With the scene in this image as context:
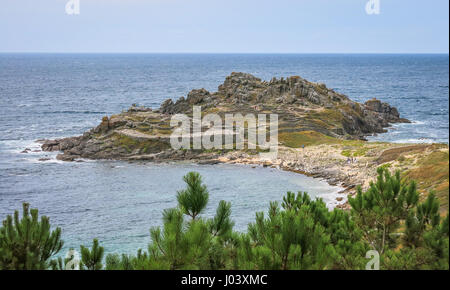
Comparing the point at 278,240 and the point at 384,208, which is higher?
the point at 278,240

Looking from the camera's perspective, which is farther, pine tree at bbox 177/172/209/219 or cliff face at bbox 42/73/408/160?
cliff face at bbox 42/73/408/160

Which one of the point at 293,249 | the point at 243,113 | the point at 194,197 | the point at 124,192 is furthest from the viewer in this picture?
the point at 243,113

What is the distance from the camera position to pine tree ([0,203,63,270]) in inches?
446

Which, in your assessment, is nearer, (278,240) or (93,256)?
(278,240)

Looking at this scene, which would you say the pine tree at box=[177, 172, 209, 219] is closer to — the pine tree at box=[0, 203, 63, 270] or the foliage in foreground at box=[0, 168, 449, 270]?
the foliage in foreground at box=[0, 168, 449, 270]

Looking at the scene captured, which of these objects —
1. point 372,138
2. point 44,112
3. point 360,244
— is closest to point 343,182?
point 372,138

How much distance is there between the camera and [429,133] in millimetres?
87438

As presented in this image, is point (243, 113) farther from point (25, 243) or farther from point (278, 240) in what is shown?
point (278, 240)

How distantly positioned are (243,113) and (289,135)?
12570 millimetres

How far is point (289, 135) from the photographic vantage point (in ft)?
251

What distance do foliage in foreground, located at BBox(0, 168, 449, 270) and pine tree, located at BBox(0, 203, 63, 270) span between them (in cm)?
2

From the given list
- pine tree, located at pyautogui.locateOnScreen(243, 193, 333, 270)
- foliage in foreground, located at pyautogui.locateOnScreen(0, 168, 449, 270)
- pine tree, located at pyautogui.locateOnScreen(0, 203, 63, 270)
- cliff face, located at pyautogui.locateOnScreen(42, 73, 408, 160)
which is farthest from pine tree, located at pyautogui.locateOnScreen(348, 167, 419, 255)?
cliff face, located at pyautogui.locateOnScreen(42, 73, 408, 160)

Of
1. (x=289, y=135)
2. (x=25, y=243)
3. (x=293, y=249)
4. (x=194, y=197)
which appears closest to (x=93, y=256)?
(x=25, y=243)

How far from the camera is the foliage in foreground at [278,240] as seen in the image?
1075 cm
